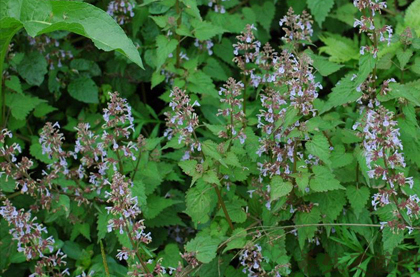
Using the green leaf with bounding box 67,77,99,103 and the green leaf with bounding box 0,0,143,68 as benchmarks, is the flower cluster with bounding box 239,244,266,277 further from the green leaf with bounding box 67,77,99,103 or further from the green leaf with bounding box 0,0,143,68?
the green leaf with bounding box 67,77,99,103

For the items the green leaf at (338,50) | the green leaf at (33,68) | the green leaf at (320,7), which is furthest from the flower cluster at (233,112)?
the green leaf at (33,68)

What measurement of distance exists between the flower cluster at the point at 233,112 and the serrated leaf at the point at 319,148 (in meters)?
0.37

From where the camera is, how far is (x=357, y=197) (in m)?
2.97

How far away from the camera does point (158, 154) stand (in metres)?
3.27

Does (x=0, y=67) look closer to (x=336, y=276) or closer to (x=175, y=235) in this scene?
(x=175, y=235)

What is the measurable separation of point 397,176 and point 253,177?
2.56ft

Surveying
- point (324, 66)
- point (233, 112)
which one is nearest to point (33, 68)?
point (233, 112)

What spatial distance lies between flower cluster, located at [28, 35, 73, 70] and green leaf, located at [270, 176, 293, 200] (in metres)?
2.01

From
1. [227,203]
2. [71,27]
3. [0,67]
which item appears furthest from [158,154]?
[0,67]

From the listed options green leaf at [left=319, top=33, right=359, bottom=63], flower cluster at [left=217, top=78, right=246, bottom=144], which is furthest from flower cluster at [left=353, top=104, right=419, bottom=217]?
green leaf at [left=319, top=33, right=359, bottom=63]

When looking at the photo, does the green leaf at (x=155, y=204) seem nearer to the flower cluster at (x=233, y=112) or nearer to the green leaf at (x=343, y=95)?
the flower cluster at (x=233, y=112)

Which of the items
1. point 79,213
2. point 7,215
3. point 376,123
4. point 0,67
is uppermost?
point 376,123

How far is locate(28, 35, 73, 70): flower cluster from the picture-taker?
4035 millimetres

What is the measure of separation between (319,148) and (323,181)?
0.19m
